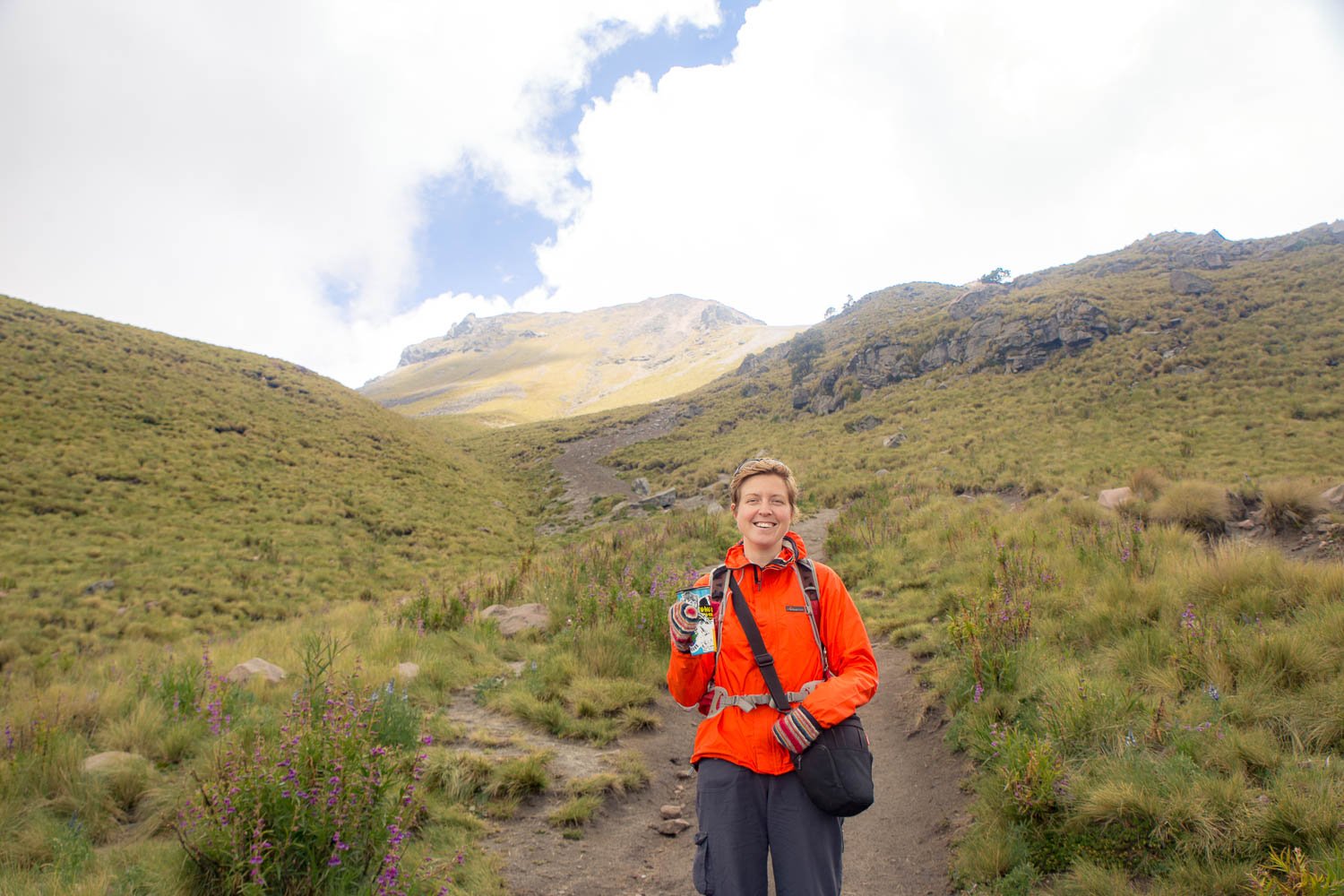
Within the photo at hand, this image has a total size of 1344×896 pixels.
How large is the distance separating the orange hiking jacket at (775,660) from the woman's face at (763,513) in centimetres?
9

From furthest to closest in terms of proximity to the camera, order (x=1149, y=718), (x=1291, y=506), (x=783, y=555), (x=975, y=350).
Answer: (x=975, y=350) → (x=1291, y=506) → (x=1149, y=718) → (x=783, y=555)

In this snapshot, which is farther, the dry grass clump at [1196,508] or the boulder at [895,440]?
the boulder at [895,440]

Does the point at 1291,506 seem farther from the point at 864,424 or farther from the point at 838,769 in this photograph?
the point at 864,424

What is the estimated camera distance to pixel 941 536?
447 inches

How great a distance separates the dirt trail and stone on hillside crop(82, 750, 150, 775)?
252cm

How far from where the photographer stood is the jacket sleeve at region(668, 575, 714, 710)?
2.66m

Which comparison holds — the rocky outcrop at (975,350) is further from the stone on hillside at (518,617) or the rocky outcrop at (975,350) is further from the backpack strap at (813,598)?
the backpack strap at (813,598)

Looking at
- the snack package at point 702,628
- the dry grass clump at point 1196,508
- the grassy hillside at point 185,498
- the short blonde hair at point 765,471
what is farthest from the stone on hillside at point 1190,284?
the snack package at point 702,628

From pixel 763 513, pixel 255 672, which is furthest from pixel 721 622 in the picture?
pixel 255 672

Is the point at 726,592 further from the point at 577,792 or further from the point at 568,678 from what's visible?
the point at 568,678

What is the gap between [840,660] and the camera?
267 centimetres

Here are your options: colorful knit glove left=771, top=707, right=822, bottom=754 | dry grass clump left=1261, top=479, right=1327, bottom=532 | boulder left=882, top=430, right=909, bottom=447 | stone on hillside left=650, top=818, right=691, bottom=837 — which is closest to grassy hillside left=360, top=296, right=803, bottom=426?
boulder left=882, top=430, right=909, bottom=447

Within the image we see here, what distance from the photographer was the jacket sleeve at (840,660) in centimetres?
236

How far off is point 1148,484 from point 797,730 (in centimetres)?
1371
